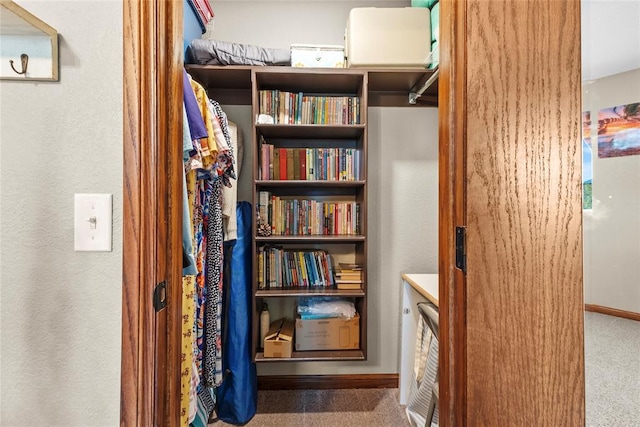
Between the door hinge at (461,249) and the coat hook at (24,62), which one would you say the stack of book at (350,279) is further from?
the coat hook at (24,62)

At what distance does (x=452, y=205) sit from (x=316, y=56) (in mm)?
1539

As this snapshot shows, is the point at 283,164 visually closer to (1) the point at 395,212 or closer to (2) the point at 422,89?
(1) the point at 395,212

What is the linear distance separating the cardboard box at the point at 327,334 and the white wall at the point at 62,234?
1368 mm

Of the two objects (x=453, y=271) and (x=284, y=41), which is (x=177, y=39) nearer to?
(x=453, y=271)

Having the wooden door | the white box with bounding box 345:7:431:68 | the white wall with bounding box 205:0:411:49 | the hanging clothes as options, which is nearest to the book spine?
the hanging clothes

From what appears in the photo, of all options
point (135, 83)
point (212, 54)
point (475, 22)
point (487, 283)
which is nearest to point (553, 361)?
point (487, 283)

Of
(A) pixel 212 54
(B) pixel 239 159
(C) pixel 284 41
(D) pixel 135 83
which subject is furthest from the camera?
(C) pixel 284 41

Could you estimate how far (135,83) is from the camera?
23.8 inches

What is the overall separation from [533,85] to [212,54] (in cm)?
167

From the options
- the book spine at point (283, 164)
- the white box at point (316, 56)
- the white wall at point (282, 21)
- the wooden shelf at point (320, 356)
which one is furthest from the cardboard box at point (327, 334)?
the white wall at point (282, 21)

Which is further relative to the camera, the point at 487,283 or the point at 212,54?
the point at 212,54

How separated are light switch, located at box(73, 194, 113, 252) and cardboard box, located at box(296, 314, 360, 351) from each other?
4.82 ft

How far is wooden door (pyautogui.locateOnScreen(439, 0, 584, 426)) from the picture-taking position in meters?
0.61

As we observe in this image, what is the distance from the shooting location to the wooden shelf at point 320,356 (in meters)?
1.83
